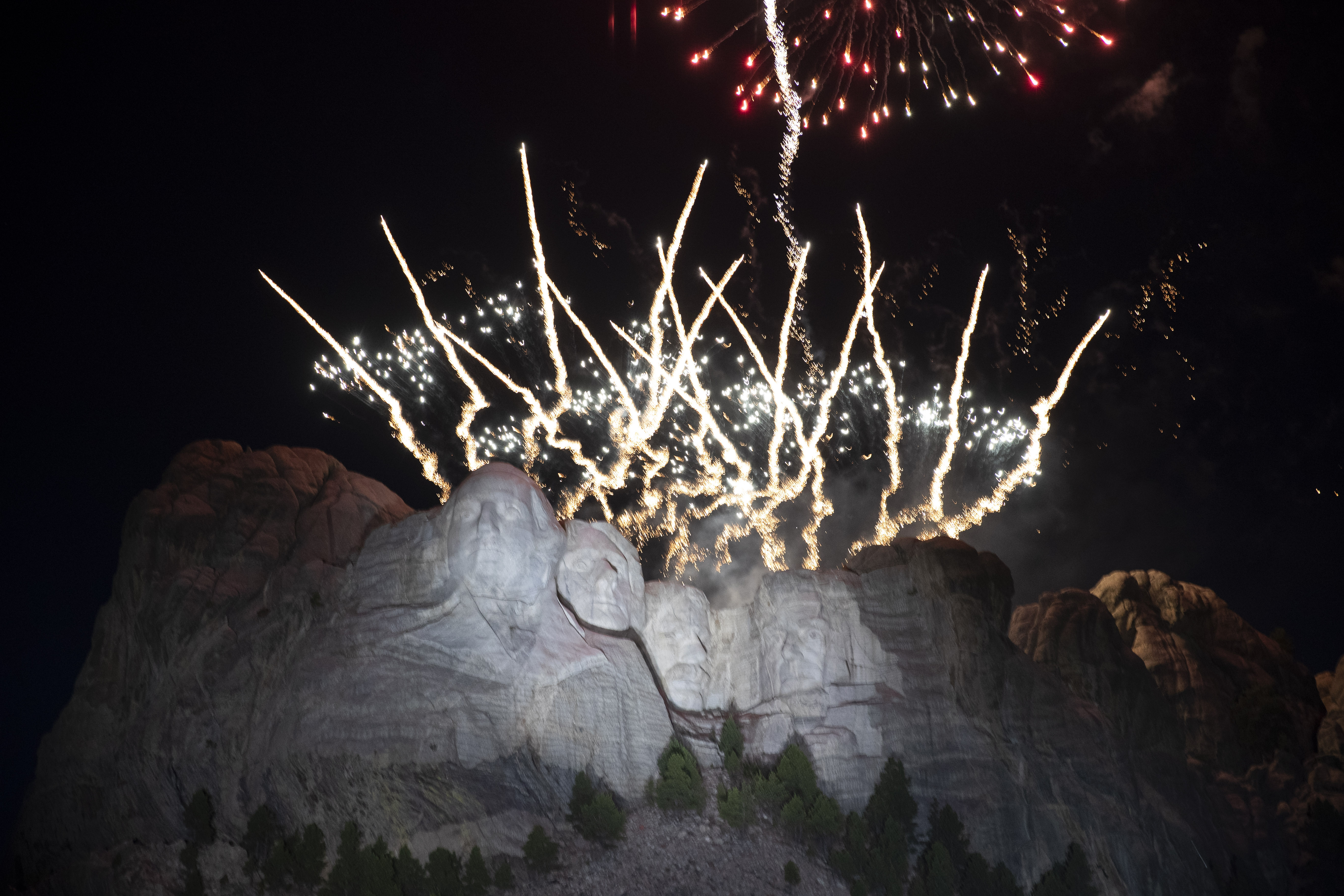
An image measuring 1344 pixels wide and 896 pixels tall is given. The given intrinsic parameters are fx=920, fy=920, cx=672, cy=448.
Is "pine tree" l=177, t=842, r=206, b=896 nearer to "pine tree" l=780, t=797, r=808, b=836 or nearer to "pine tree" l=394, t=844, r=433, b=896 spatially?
"pine tree" l=394, t=844, r=433, b=896

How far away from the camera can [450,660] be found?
31.7 m

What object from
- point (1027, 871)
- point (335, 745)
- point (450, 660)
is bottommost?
point (1027, 871)

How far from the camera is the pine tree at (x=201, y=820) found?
30172 mm

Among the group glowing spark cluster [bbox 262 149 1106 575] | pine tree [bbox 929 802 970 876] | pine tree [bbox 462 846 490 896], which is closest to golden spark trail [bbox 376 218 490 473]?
glowing spark cluster [bbox 262 149 1106 575]

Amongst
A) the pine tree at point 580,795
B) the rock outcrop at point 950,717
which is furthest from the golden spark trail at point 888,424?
the pine tree at point 580,795

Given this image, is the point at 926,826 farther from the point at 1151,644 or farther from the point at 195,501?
the point at 195,501

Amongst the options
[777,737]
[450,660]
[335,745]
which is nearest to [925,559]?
[777,737]

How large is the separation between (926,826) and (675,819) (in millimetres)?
9838

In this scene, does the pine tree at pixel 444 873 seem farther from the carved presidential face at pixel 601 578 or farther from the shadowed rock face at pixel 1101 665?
the shadowed rock face at pixel 1101 665

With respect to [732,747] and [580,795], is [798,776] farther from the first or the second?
[580,795]

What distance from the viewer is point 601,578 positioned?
36.3 metres

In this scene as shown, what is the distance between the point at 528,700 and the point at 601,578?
6408mm

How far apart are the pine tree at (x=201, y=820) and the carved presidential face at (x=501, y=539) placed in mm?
10821

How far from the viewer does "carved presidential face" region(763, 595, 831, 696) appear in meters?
37.5
